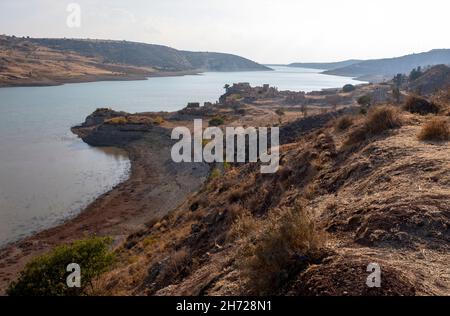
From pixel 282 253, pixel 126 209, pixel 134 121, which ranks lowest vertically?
pixel 126 209

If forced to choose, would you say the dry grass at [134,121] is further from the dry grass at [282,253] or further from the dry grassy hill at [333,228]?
the dry grass at [282,253]

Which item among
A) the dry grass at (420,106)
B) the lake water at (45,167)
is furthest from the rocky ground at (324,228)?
the lake water at (45,167)

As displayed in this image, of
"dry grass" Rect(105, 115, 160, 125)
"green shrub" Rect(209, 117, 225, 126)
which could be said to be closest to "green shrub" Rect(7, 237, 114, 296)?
"green shrub" Rect(209, 117, 225, 126)

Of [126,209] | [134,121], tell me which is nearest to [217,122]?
[134,121]

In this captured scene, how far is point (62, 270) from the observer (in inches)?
513

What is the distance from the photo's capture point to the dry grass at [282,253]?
18.9 feet

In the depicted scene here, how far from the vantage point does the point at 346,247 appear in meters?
6.41

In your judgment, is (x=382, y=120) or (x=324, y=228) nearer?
(x=324, y=228)

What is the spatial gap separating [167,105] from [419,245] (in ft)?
343

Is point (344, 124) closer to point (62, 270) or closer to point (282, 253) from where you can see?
point (62, 270)

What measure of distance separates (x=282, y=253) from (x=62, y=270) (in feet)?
30.6

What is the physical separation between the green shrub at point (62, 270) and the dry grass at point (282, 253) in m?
8.03
